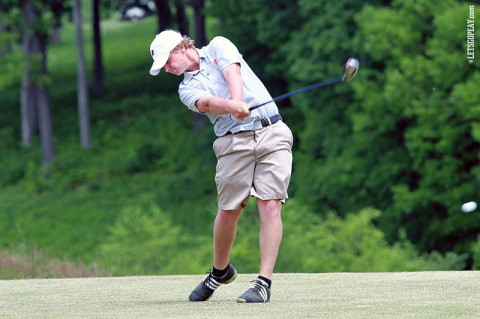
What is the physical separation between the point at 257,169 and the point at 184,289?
151 cm

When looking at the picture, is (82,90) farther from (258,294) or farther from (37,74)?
(258,294)

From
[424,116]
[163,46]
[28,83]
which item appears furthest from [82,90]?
[163,46]

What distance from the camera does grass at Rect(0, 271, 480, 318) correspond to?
510cm

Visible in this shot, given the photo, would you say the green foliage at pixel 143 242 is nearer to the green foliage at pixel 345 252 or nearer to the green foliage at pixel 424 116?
the green foliage at pixel 345 252

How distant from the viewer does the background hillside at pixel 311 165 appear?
Answer: 17703 millimetres

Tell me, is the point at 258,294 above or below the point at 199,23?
above

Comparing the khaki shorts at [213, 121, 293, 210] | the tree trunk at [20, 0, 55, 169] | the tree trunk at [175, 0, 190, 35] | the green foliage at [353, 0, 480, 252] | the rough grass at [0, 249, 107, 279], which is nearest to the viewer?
the khaki shorts at [213, 121, 293, 210]

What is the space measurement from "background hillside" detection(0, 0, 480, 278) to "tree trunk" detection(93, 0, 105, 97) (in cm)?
254

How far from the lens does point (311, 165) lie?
1022 inches

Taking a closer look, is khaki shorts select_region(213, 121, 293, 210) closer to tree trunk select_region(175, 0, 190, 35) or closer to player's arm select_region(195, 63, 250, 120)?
player's arm select_region(195, 63, 250, 120)

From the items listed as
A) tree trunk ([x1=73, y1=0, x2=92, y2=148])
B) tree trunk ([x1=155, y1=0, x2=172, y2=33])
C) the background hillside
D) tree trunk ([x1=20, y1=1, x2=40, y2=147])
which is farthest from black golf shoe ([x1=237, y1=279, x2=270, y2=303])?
tree trunk ([x1=155, y1=0, x2=172, y2=33])

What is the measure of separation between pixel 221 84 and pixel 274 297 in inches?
57.4

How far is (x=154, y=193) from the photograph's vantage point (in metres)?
29.1

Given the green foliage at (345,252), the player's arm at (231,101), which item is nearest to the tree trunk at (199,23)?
the green foliage at (345,252)
